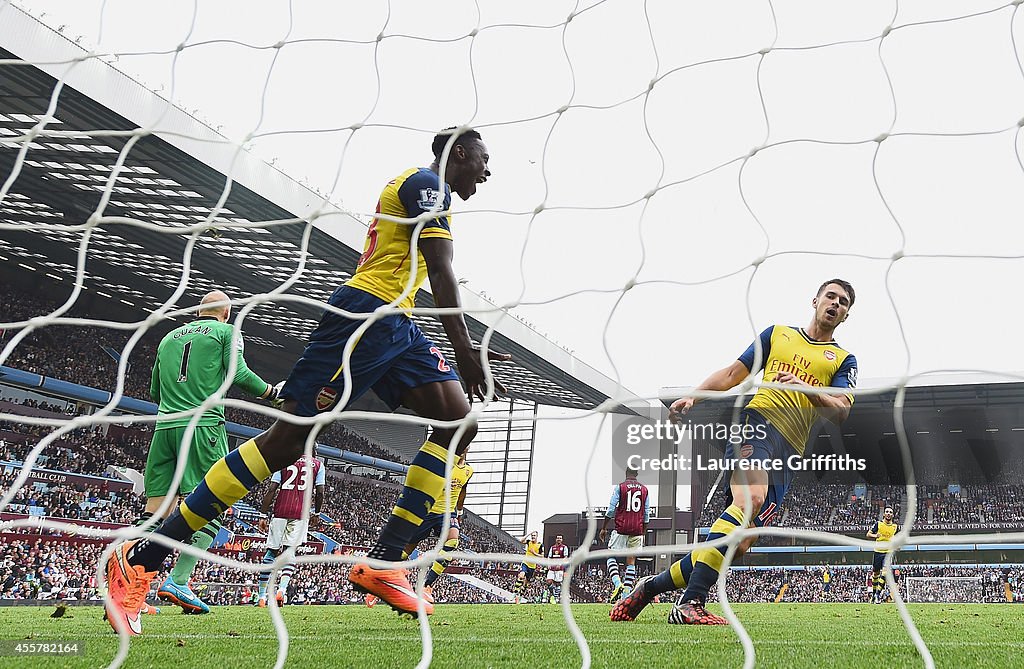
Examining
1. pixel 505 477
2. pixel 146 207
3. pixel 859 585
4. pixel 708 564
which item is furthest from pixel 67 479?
pixel 505 477

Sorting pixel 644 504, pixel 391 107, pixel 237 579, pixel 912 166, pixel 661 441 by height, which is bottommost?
pixel 237 579

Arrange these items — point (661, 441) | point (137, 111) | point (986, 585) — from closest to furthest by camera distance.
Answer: point (137, 111) → point (986, 585) → point (661, 441)

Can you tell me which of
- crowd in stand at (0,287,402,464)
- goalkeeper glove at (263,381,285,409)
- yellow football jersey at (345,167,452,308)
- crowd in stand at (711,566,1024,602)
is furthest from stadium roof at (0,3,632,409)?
crowd in stand at (711,566,1024,602)

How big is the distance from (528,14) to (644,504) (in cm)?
783

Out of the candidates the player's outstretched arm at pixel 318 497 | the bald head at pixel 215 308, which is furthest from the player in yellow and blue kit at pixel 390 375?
the player's outstretched arm at pixel 318 497

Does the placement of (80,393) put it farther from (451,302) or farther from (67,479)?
(451,302)

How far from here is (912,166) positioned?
2.49m

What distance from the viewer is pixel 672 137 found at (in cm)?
283

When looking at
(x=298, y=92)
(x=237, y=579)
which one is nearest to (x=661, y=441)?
(x=237, y=579)

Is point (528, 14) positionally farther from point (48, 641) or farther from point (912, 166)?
point (48, 641)

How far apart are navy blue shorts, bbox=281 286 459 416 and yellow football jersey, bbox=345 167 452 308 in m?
0.06

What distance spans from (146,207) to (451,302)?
14731mm

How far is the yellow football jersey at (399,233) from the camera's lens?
110 inches

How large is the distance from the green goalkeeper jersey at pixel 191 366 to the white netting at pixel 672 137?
73 cm
